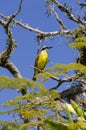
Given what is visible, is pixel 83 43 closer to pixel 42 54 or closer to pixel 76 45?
pixel 76 45

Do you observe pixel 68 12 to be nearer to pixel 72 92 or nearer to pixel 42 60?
pixel 72 92

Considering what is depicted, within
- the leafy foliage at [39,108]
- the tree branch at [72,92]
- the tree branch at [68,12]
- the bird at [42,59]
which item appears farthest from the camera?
the bird at [42,59]

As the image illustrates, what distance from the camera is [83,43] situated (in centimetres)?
295

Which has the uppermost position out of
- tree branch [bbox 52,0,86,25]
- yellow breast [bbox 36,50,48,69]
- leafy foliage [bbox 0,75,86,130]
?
tree branch [bbox 52,0,86,25]

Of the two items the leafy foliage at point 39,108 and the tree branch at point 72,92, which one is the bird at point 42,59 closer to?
the tree branch at point 72,92

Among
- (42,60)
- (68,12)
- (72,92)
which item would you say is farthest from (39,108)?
(42,60)

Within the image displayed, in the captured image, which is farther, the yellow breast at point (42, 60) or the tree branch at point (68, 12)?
the yellow breast at point (42, 60)

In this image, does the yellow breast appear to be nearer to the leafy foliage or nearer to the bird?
the bird

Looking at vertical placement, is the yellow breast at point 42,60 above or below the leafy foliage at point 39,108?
above

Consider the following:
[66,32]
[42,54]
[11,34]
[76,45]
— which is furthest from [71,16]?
[76,45]

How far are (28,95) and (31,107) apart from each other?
0.08 meters

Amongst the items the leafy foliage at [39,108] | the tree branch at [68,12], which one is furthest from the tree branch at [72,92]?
the leafy foliage at [39,108]

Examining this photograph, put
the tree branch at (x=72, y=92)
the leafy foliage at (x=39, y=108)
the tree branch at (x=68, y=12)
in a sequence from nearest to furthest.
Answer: the leafy foliage at (x=39, y=108)
the tree branch at (x=72, y=92)
the tree branch at (x=68, y=12)

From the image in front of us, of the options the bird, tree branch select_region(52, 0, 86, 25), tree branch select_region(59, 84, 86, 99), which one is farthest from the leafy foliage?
the bird
